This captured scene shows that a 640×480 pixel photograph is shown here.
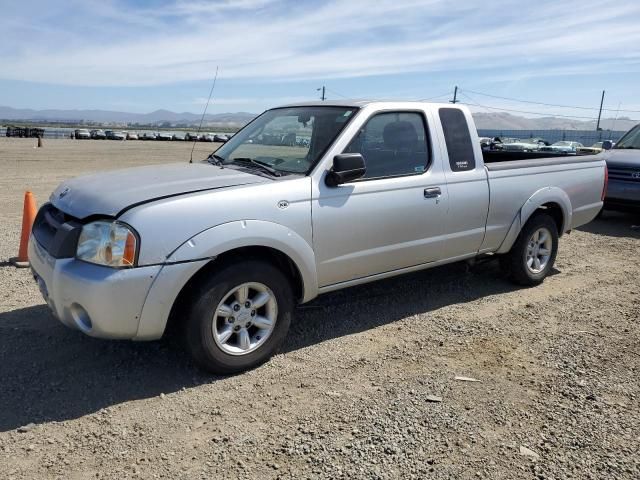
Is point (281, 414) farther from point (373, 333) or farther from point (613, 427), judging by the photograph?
point (613, 427)

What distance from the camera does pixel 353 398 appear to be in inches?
141

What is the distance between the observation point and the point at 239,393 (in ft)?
11.9

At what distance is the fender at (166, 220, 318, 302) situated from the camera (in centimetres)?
345

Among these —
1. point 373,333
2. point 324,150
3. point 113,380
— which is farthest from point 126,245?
point 373,333

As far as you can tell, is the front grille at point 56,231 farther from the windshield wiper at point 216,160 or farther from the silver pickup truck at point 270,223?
the windshield wiper at point 216,160

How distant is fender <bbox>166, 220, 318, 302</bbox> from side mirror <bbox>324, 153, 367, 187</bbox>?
514 millimetres

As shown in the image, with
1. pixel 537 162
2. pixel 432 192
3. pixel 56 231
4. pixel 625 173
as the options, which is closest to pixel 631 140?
pixel 625 173

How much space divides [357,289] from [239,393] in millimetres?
2349

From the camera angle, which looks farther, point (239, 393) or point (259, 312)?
point (259, 312)

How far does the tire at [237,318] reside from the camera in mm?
3572

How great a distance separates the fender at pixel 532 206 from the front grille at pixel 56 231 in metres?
4.01

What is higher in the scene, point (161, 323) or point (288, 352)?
point (161, 323)

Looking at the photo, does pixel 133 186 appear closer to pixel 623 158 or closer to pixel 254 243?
pixel 254 243

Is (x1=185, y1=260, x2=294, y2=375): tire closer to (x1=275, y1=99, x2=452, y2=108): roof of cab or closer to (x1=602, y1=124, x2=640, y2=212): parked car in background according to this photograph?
(x1=275, y1=99, x2=452, y2=108): roof of cab
